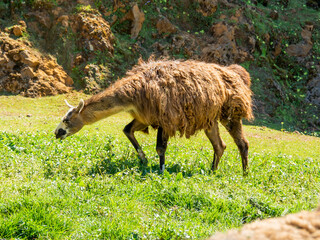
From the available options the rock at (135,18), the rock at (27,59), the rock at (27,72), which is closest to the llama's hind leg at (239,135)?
the rock at (27,72)

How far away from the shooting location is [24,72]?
66.2ft

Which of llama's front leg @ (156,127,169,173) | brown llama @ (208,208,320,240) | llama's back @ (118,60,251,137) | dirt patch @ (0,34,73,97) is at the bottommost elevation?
dirt patch @ (0,34,73,97)

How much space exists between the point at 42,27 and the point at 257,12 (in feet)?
58.0

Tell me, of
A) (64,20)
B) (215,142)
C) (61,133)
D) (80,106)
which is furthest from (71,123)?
(64,20)

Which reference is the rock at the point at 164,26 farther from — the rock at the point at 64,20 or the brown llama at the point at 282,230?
the brown llama at the point at 282,230

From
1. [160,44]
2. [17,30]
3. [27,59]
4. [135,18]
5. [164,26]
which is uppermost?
[135,18]

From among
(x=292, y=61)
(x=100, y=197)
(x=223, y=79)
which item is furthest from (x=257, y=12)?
(x=100, y=197)

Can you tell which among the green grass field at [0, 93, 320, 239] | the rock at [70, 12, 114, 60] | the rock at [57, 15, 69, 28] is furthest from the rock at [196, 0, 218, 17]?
the green grass field at [0, 93, 320, 239]

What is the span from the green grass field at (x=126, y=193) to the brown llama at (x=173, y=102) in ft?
2.07

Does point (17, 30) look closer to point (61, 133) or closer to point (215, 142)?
point (61, 133)

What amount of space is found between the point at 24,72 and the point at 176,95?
16.1 meters

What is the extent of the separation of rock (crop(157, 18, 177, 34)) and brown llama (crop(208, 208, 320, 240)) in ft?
80.6

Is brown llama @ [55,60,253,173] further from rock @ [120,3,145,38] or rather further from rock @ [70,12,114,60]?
rock @ [120,3,145,38]

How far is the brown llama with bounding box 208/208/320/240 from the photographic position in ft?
4.14
